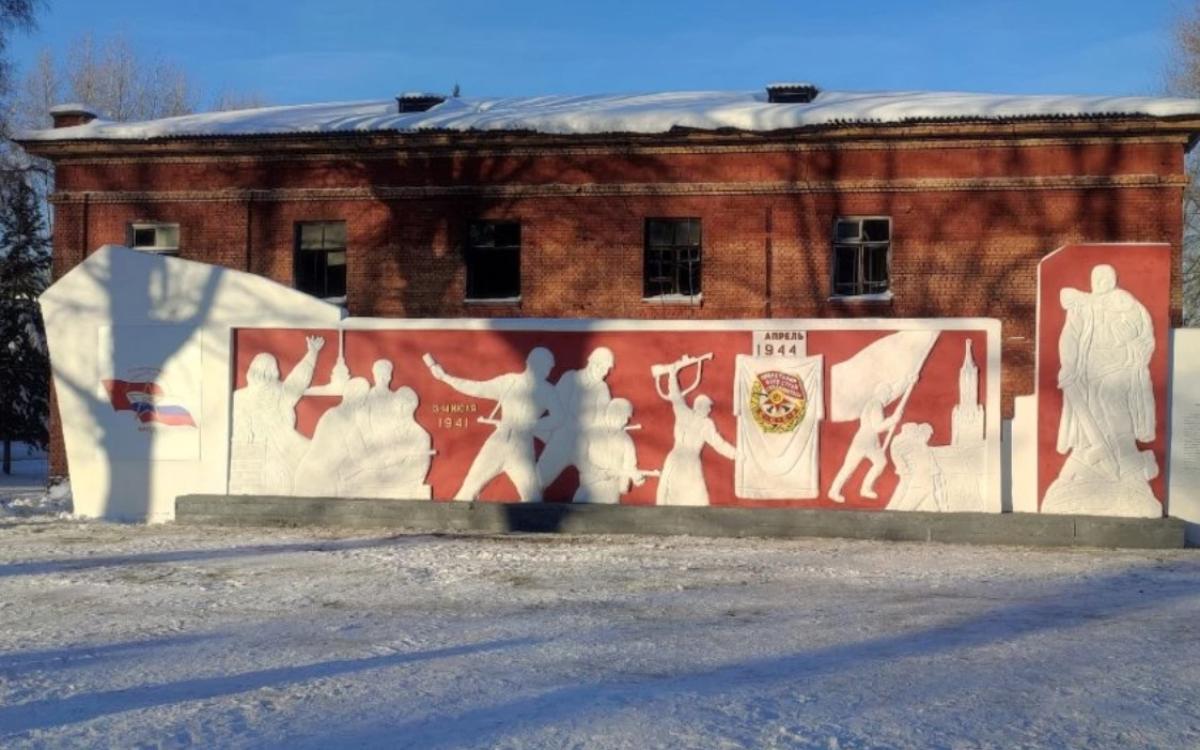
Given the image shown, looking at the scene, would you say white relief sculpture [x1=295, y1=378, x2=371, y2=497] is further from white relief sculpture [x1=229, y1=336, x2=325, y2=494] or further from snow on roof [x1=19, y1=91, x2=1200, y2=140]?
snow on roof [x1=19, y1=91, x2=1200, y2=140]

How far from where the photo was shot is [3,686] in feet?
23.6

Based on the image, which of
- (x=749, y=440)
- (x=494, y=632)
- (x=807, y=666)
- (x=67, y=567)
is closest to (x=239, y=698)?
(x=494, y=632)

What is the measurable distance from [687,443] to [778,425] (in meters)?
1.17

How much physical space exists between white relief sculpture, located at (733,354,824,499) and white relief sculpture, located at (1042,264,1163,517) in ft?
9.50

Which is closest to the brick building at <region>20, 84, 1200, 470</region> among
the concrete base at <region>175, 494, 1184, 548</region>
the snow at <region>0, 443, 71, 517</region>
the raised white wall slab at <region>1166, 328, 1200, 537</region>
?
the snow at <region>0, 443, 71, 517</region>

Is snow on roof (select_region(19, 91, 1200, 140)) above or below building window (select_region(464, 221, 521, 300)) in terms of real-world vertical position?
above

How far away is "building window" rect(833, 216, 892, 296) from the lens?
23.5m

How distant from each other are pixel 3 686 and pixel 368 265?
18097mm

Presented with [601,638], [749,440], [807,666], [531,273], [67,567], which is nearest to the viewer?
[807,666]

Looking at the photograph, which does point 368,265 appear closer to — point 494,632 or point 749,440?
point 749,440

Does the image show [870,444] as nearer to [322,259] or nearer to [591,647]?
[591,647]

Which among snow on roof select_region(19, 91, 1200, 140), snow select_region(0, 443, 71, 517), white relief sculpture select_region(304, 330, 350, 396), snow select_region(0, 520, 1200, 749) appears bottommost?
snow select_region(0, 443, 71, 517)

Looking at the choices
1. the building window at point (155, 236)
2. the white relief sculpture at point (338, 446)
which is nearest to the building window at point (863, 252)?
the white relief sculpture at point (338, 446)

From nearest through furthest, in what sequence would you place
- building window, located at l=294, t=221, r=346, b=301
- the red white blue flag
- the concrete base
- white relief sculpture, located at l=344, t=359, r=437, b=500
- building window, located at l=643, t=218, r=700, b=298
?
the concrete base < white relief sculpture, located at l=344, t=359, r=437, b=500 < the red white blue flag < building window, located at l=643, t=218, r=700, b=298 < building window, located at l=294, t=221, r=346, b=301
